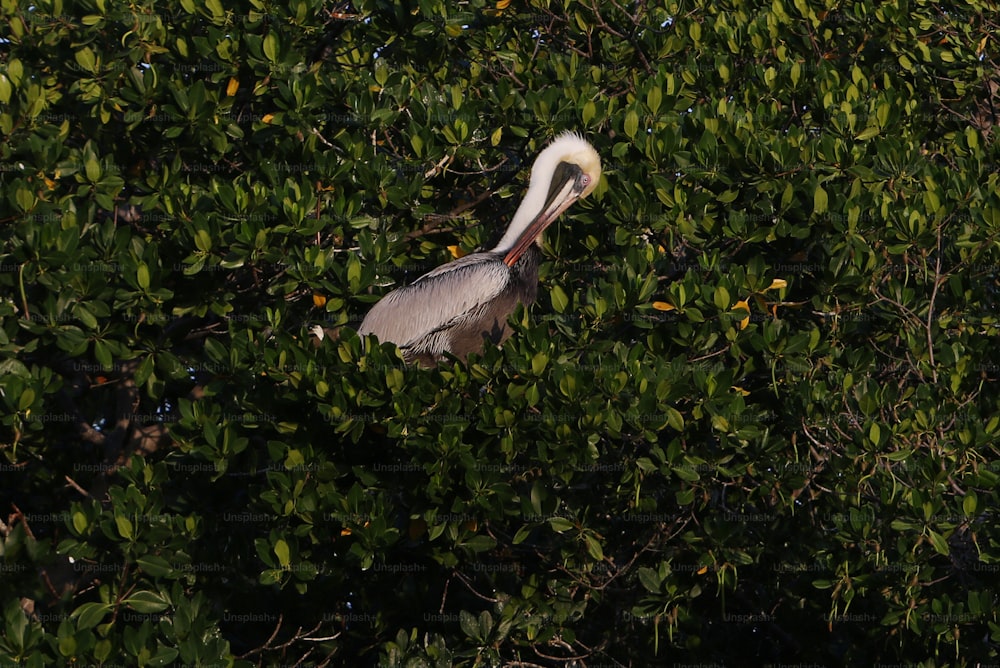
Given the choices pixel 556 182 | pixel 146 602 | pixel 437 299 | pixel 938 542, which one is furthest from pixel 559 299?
pixel 146 602

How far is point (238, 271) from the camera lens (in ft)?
21.9

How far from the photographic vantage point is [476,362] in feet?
18.5

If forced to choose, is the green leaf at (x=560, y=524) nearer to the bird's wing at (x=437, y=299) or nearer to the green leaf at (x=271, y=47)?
the bird's wing at (x=437, y=299)

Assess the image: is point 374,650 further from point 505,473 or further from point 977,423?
point 977,423

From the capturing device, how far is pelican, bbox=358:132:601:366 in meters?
7.17

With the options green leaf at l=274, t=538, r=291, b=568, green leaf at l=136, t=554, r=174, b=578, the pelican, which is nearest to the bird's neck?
the pelican

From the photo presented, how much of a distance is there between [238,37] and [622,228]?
2.84 m

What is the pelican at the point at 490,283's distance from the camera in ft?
23.5

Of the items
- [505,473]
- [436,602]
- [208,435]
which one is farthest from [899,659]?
[208,435]

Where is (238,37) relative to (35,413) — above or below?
above

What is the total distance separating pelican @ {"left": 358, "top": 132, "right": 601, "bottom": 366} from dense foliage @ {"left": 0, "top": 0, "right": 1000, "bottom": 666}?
215 mm

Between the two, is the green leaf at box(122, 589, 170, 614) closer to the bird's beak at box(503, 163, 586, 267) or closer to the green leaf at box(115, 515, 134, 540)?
the green leaf at box(115, 515, 134, 540)

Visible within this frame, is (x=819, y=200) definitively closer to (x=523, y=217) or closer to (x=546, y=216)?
(x=546, y=216)

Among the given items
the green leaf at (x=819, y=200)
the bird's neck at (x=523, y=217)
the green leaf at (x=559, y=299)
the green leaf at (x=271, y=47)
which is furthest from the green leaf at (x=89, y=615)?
the green leaf at (x=819, y=200)
